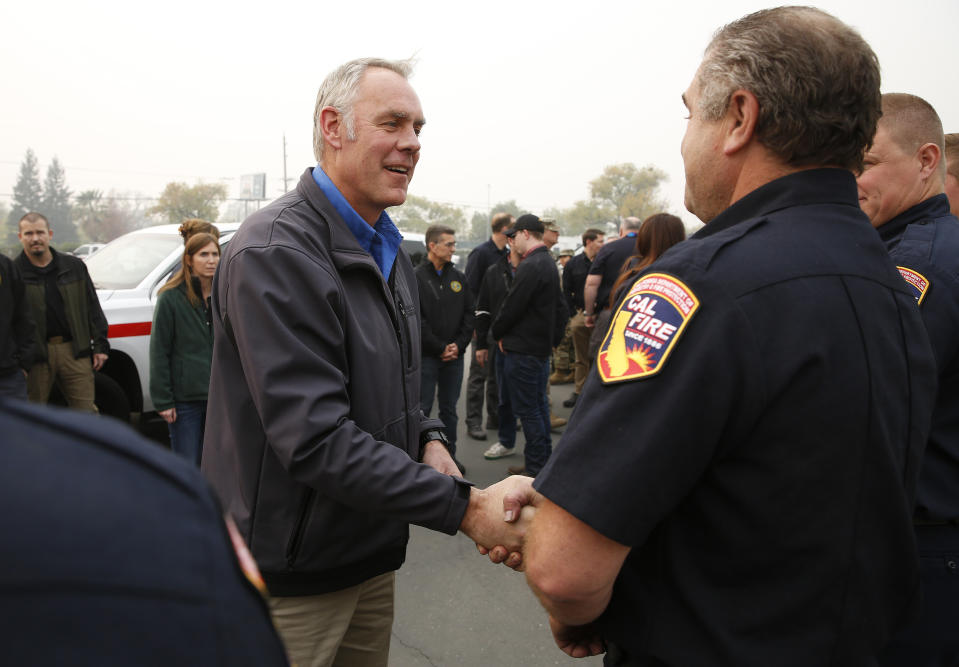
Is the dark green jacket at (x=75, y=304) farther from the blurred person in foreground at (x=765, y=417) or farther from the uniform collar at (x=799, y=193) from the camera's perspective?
the uniform collar at (x=799, y=193)

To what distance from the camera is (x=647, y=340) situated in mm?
1111

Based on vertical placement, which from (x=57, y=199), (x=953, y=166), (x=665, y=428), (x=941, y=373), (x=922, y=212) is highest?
(x=953, y=166)

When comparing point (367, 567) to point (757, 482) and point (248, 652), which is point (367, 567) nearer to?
point (757, 482)

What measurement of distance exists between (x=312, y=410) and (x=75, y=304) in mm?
4714

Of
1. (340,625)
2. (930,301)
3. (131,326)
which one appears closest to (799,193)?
(930,301)

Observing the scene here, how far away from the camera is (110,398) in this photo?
5.45m

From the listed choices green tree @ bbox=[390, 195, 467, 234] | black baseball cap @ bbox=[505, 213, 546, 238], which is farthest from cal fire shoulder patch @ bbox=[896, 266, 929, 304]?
green tree @ bbox=[390, 195, 467, 234]

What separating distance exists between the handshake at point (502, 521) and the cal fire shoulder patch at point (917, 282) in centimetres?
125

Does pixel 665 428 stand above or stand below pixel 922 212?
below

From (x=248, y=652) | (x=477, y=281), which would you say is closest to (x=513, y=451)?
(x=477, y=281)

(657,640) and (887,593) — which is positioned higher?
(887,593)

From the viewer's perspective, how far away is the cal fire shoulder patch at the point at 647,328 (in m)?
1.08

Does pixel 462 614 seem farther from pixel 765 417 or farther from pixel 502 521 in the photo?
pixel 765 417

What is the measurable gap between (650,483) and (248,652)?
73cm
